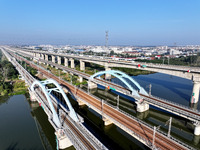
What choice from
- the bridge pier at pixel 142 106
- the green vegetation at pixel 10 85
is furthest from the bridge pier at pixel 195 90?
the green vegetation at pixel 10 85

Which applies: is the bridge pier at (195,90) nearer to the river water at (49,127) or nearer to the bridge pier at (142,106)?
the river water at (49,127)

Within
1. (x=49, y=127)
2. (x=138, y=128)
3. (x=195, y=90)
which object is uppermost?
(x=195, y=90)

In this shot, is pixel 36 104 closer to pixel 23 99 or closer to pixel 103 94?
pixel 23 99

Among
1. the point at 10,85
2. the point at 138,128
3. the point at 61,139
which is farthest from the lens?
the point at 10,85

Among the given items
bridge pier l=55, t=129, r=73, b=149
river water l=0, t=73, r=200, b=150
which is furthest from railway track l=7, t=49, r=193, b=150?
bridge pier l=55, t=129, r=73, b=149

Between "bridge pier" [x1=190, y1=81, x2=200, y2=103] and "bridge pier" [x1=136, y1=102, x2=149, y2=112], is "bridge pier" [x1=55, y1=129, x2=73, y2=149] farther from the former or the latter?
"bridge pier" [x1=190, y1=81, x2=200, y2=103]

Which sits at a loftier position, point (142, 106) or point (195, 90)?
point (195, 90)

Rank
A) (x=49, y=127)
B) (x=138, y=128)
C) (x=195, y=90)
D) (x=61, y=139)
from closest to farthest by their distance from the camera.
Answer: (x=61, y=139)
(x=138, y=128)
(x=49, y=127)
(x=195, y=90)

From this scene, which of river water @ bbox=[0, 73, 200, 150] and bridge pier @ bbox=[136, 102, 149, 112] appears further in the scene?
bridge pier @ bbox=[136, 102, 149, 112]

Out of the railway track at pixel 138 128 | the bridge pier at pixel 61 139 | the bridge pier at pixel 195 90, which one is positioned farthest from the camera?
the bridge pier at pixel 195 90

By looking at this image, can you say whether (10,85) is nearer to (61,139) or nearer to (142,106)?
(61,139)

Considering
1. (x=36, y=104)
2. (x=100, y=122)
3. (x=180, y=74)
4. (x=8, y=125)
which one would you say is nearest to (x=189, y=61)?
(x=180, y=74)

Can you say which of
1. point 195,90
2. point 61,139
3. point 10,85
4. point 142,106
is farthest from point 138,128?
point 10,85
